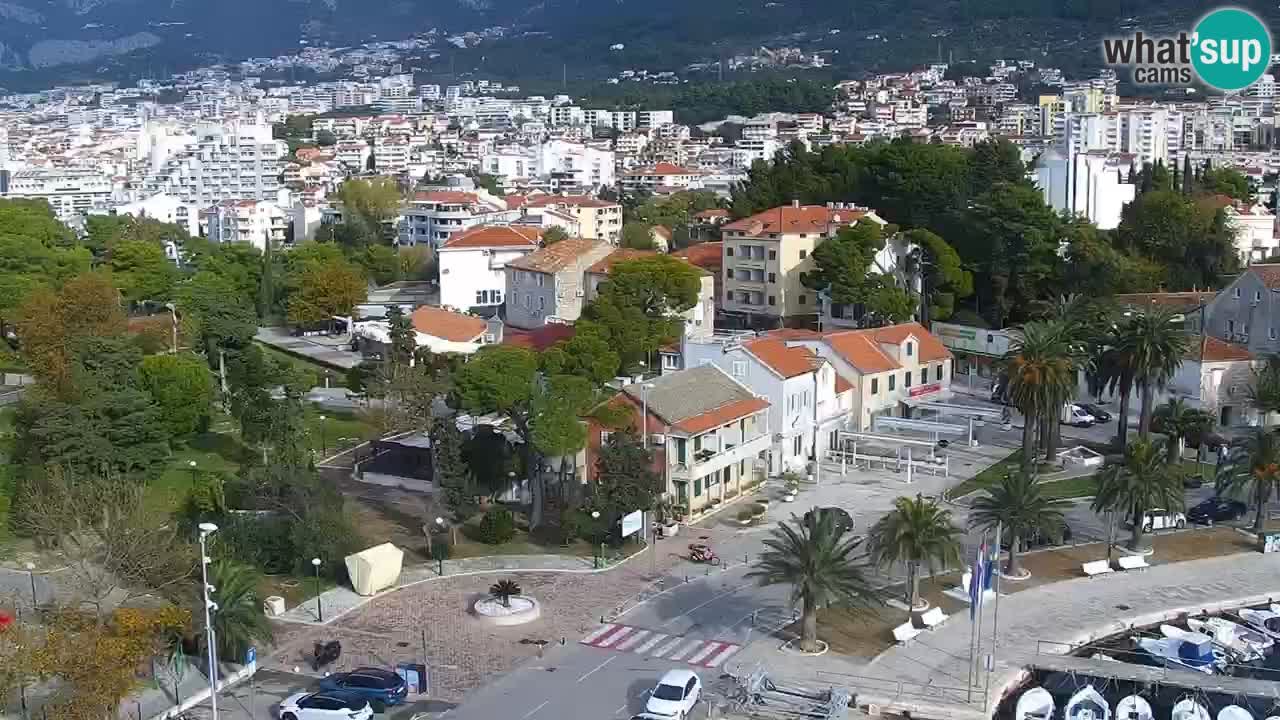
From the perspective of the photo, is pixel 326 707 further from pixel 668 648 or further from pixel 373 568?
pixel 668 648

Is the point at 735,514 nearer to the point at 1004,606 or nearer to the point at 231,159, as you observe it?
the point at 1004,606

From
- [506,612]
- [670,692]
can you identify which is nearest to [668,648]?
[670,692]

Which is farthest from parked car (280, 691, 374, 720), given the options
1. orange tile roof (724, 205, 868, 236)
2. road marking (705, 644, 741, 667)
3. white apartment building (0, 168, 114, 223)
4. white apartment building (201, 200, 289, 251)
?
white apartment building (0, 168, 114, 223)

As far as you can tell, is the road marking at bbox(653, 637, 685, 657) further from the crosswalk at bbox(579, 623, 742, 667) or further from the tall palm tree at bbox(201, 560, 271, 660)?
the tall palm tree at bbox(201, 560, 271, 660)

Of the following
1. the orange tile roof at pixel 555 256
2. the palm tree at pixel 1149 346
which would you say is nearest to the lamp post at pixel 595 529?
the palm tree at pixel 1149 346

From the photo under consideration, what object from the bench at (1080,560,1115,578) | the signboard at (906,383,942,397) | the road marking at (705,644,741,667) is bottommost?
the road marking at (705,644,741,667)
